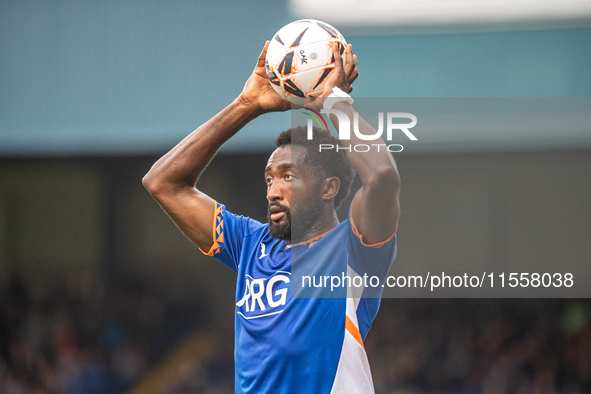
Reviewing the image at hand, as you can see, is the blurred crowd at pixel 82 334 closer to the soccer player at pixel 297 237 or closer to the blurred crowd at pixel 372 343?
the blurred crowd at pixel 372 343

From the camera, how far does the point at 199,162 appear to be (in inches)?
116

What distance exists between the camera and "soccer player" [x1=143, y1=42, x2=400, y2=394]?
2307 mm

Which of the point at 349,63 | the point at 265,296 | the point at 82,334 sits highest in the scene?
the point at 349,63

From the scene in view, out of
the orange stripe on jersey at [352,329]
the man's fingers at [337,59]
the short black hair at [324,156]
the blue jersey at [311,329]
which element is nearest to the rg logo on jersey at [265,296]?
the blue jersey at [311,329]

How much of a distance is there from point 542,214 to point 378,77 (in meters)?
2.55

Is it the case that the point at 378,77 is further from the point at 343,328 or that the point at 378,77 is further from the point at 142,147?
the point at 343,328

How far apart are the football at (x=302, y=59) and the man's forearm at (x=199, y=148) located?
25 centimetres

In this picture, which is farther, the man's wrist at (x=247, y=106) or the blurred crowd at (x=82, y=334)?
the blurred crowd at (x=82, y=334)

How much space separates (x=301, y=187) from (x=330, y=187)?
16 centimetres

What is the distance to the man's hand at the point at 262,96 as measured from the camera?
2.92 m

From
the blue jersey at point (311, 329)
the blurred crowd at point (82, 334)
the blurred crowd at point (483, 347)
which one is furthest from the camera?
the blurred crowd at point (82, 334)

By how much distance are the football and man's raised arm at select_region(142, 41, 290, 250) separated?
0.13 m

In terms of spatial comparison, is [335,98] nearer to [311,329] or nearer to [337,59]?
[337,59]

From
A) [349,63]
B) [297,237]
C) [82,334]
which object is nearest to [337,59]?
[349,63]
